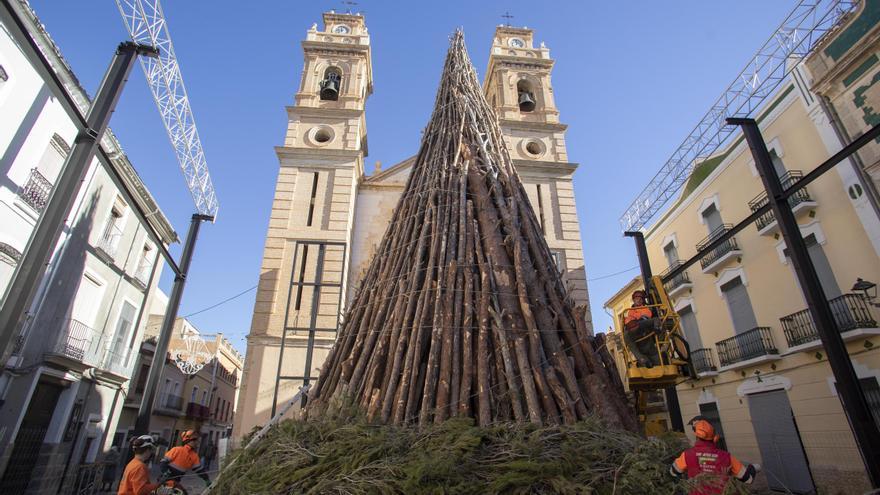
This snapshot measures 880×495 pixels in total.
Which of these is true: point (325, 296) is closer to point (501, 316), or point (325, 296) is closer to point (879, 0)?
point (501, 316)

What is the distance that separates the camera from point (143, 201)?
17.8 meters

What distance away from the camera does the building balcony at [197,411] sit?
92.3 ft

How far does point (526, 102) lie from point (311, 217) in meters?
10.1

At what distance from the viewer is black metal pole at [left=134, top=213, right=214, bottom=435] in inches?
455

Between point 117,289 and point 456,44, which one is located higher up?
point 456,44

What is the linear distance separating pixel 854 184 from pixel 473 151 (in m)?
9.40

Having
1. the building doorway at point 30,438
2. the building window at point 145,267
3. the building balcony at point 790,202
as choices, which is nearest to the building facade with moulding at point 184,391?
the building window at point 145,267

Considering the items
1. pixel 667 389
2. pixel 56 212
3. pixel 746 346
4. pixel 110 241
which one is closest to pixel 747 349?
pixel 746 346

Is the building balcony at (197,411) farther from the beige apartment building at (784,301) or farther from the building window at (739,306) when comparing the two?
the building window at (739,306)

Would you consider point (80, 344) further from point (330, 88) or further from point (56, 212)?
point (330, 88)

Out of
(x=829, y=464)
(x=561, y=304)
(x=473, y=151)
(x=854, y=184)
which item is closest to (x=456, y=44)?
(x=473, y=151)

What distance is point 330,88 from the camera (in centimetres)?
1750

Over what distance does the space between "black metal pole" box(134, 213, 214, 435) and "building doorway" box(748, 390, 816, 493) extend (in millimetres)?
16110

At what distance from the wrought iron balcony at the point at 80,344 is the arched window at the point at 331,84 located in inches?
461
